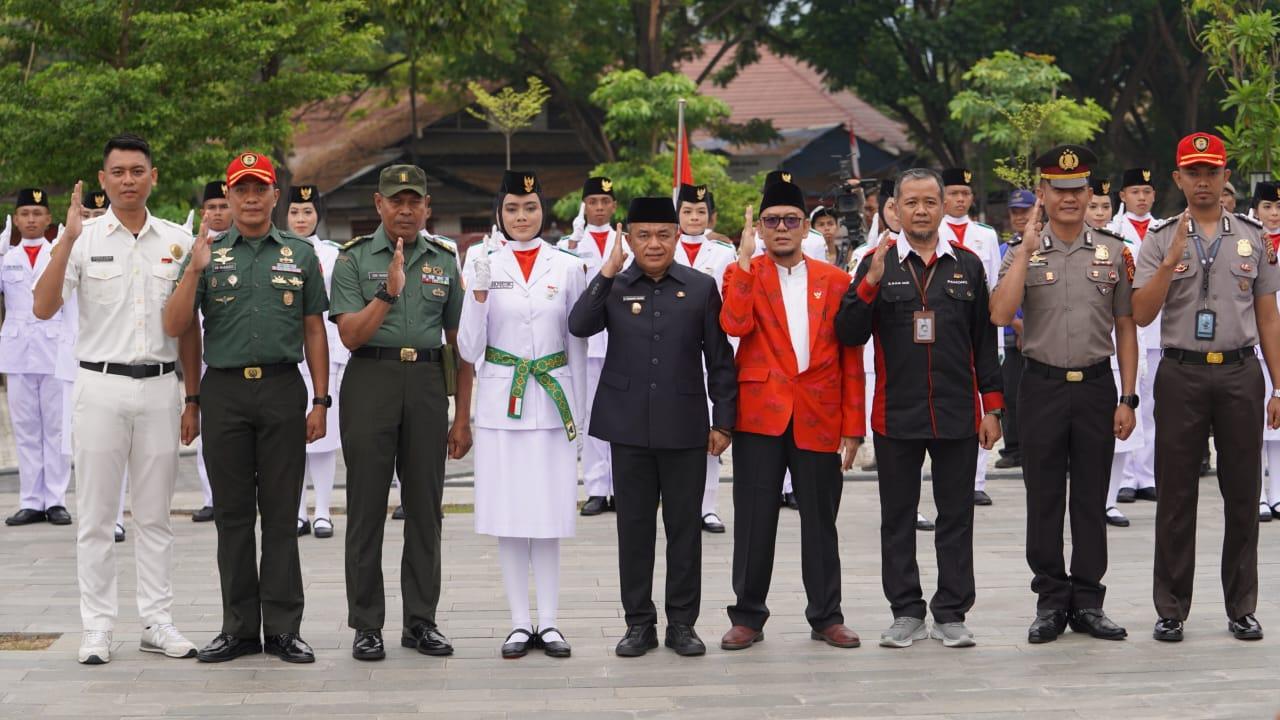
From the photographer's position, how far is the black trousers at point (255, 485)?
21.7 ft

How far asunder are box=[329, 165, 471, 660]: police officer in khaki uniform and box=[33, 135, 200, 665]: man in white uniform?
0.79 m

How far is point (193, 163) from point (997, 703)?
14.3m

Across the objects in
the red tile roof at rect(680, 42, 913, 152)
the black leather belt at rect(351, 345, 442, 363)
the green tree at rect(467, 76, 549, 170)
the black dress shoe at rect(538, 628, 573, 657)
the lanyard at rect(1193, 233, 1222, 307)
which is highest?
the red tile roof at rect(680, 42, 913, 152)

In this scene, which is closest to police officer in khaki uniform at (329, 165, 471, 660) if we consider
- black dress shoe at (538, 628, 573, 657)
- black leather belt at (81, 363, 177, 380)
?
black dress shoe at (538, 628, 573, 657)

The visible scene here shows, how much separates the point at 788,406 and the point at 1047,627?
5.18 ft

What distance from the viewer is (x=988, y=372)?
6934 mm

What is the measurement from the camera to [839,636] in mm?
6875

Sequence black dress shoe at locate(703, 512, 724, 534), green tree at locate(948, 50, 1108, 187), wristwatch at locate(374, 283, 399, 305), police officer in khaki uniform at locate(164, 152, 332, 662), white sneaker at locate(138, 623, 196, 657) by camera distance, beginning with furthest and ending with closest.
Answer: green tree at locate(948, 50, 1108, 187)
black dress shoe at locate(703, 512, 724, 534)
white sneaker at locate(138, 623, 196, 657)
police officer in khaki uniform at locate(164, 152, 332, 662)
wristwatch at locate(374, 283, 399, 305)

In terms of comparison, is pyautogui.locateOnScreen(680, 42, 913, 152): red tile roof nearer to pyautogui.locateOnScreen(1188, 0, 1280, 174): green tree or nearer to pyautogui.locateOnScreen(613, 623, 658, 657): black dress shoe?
pyautogui.locateOnScreen(1188, 0, 1280, 174): green tree

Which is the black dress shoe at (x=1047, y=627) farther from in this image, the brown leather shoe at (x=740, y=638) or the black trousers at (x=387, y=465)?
the black trousers at (x=387, y=465)

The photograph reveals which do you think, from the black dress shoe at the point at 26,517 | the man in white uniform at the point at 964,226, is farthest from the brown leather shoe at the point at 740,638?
the black dress shoe at the point at 26,517

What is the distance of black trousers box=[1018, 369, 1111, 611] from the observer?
6.93m

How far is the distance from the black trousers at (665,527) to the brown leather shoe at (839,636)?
615 millimetres

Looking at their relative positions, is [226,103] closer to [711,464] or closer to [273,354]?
[711,464]
